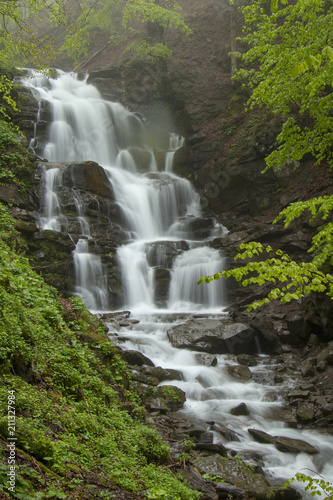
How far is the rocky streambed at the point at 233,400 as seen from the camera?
503 cm

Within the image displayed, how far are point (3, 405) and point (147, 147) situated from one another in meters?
22.5

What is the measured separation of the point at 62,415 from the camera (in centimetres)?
361

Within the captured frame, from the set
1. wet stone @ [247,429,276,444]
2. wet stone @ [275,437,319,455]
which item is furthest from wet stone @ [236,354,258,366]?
wet stone @ [275,437,319,455]

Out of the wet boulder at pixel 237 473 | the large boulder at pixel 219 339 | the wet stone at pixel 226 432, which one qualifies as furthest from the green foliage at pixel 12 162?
the wet boulder at pixel 237 473

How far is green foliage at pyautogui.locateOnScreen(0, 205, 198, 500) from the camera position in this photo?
275 centimetres

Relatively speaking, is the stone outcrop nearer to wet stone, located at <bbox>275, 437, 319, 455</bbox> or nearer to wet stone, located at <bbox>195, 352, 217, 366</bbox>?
wet stone, located at <bbox>195, 352, 217, 366</bbox>

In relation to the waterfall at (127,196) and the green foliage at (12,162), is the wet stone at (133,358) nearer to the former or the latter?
the waterfall at (127,196)

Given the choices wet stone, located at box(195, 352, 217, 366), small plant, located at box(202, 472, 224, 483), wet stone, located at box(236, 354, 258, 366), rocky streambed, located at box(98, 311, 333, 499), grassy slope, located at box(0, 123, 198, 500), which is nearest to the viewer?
grassy slope, located at box(0, 123, 198, 500)

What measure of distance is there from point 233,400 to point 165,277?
7805 mm

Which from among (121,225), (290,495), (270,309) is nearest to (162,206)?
(121,225)

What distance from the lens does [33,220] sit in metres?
13.6

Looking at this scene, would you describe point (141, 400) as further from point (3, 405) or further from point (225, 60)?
point (225, 60)

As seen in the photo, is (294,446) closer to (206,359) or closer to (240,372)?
(240,372)

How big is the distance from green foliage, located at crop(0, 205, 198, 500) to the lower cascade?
7.30ft
